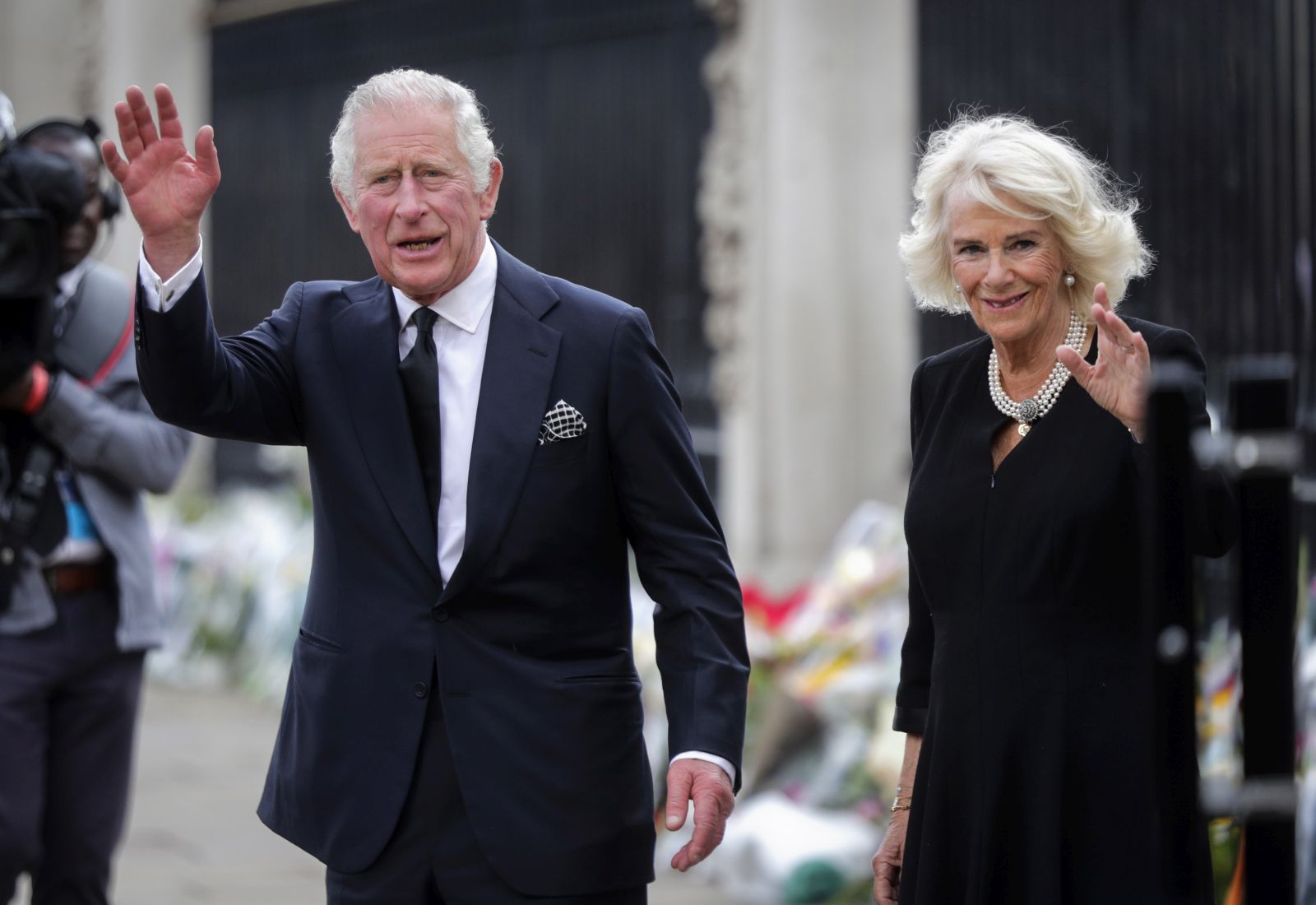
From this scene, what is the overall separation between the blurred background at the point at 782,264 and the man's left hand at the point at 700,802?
106 cm

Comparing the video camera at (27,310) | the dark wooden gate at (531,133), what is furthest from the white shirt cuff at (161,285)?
the dark wooden gate at (531,133)

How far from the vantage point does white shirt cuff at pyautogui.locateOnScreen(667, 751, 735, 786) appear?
2904 mm

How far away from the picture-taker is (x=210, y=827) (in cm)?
693

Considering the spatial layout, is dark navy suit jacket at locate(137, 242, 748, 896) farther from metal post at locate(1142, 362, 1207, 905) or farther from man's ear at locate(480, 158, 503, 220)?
metal post at locate(1142, 362, 1207, 905)

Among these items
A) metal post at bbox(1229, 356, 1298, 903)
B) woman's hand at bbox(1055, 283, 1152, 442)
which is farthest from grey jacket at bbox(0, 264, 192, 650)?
metal post at bbox(1229, 356, 1298, 903)

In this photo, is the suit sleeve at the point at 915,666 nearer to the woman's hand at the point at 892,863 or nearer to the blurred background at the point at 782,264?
the woman's hand at the point at 892,863

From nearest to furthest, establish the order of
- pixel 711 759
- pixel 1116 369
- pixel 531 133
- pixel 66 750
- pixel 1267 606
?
1. pixel 1267 606
2. pixel 1116 369
3. pixel 711 759
4. pixel 66 750
5. pixel 531 133

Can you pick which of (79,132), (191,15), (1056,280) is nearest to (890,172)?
(79,132)

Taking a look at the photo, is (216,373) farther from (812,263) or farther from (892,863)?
(812,263)

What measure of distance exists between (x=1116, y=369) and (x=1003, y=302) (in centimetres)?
38

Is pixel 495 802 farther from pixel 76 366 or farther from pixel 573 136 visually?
pixel 573 136

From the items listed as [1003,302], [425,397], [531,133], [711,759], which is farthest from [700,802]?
[531,133]

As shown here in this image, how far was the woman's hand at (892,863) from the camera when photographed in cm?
315

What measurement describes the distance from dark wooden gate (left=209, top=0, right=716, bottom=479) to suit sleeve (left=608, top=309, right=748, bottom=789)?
5.69 metres
